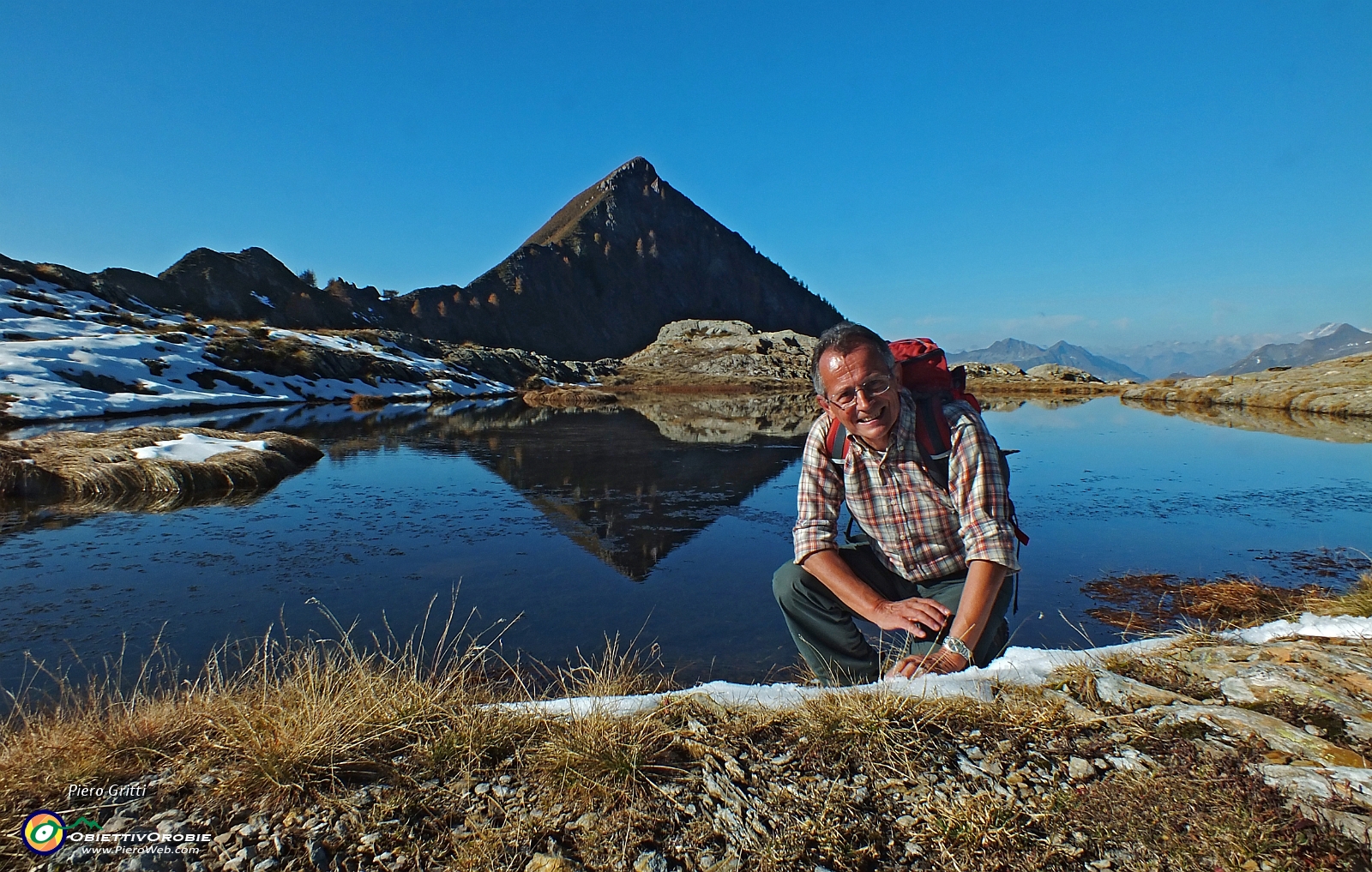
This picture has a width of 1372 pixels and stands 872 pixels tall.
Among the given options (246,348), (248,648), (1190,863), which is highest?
(246,348)

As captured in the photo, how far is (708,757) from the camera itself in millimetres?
2523

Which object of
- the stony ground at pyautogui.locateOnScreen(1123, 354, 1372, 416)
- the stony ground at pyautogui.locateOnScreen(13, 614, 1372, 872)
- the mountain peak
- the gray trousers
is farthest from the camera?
the mountain peak

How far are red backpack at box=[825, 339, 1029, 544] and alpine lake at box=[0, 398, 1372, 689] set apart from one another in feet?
6.67

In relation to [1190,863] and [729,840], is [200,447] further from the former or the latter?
[1190,863]

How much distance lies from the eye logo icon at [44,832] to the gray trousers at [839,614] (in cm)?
295

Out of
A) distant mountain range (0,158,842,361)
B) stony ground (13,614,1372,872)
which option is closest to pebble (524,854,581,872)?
stony ground (13,614,1372,872)

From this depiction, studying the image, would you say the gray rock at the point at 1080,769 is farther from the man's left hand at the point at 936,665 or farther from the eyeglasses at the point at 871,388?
the eyeglasses at the point at 871,388

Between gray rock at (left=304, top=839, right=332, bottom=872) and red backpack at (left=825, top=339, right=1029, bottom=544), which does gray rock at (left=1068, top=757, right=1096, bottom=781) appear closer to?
red backpack at (left=825, top=339, right=1029, bottom=544)

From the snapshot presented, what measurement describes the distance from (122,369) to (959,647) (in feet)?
108

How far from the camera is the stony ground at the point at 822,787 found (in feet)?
6.41

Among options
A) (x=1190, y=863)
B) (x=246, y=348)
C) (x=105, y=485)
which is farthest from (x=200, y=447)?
(x=246, y=348)

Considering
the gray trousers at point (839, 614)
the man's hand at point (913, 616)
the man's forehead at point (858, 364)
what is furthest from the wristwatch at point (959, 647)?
the man's forehead at point (858, 364)

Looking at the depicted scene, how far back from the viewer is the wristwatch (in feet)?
9.96

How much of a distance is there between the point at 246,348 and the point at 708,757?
1567 inches
